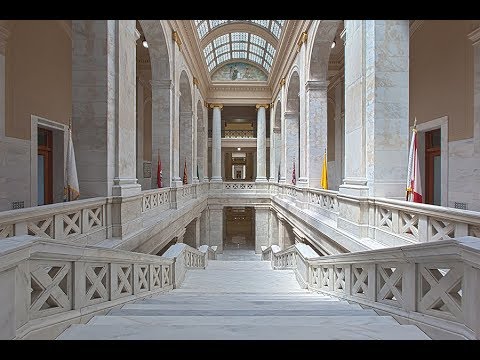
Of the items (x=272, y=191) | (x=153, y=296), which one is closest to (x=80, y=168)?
(x=153, y=296)

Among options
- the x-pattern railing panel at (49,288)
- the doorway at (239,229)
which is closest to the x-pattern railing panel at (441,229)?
the x-pattern railing panel at (49,288)

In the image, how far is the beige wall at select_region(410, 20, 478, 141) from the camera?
9703 millimetres

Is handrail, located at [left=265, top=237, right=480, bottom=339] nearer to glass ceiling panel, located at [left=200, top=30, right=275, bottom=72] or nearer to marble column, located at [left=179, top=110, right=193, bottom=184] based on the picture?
marble column, located at [left=179, top=110, right=193, bottom=184]

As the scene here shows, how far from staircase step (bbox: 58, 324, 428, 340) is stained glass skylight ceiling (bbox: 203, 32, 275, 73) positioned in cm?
2598

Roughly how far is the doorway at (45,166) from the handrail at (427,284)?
34.1 feet

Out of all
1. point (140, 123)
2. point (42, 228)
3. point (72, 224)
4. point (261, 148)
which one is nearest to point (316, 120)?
point (72, 224)

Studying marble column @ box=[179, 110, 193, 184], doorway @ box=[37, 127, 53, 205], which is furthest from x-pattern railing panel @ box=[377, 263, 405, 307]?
marble column @ box=[179, 110, 193, 184]

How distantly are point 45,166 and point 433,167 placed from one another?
43.5 feet

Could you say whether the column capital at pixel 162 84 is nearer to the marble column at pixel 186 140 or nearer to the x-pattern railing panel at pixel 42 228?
the marble column at pixel 186 140

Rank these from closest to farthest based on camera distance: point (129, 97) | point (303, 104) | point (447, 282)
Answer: point (447, 282) → point (129, 97) → point (303, 104)

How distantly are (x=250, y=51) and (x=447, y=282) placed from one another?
2851 centimetres

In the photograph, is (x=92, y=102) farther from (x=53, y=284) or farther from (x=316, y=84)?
(x=316, y=84)

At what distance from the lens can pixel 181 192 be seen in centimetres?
1595
